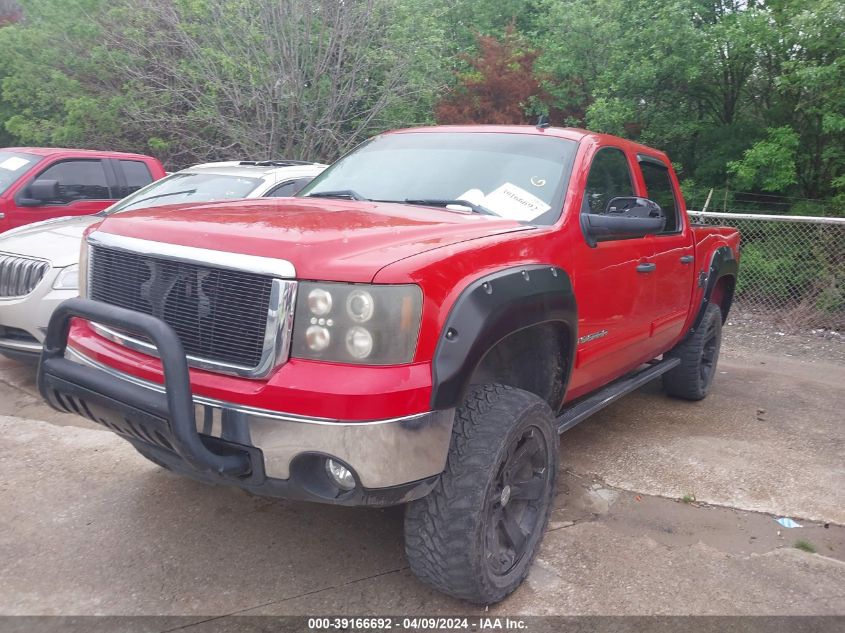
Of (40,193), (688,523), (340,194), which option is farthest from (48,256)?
(688,523)

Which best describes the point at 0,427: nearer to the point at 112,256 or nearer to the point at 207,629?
the point at 112,256

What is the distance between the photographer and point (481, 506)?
8.61ft

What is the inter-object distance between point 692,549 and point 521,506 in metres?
0.93

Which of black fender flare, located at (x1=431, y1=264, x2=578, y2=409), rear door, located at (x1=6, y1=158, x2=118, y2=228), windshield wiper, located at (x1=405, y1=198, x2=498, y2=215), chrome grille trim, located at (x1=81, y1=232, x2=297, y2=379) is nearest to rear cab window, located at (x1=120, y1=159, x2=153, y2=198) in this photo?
rear door, located at (x1=6, y1=158, x2=118, y2=228)

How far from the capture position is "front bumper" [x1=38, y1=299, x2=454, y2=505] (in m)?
2.32

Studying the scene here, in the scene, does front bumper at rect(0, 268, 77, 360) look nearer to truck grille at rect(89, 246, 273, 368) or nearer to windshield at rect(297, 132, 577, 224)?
windshield at rect(297, 132, 577, 224)

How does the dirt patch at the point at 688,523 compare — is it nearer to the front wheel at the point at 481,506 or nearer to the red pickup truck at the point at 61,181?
the front wheel at the point at 481,506

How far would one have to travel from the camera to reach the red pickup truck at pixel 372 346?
236 centimetres

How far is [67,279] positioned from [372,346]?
3.44 meters

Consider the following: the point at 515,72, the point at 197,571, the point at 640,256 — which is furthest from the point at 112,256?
the point at 515,72

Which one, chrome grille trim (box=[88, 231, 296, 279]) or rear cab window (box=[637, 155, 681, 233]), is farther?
rear cab window (box=[637, 155, 681, 233])

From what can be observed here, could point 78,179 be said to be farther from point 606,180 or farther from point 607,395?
point 607,395

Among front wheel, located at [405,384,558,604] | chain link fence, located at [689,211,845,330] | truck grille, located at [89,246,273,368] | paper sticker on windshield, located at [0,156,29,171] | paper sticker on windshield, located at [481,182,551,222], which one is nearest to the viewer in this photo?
truck grille, located at [89,246,273,368]

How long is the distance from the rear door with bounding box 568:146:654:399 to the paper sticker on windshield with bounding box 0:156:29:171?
6113 mm
